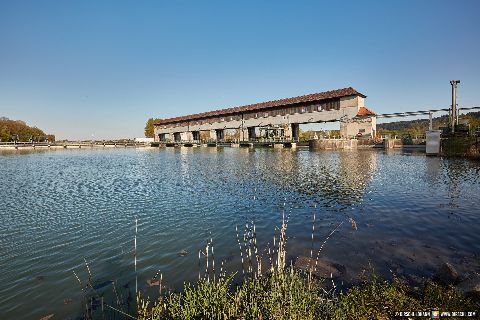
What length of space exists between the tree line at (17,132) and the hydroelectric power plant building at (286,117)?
57.9 metres

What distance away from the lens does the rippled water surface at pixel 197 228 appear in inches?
239

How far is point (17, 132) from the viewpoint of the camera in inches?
3802

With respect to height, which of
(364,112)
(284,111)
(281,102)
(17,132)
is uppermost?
(281,102)

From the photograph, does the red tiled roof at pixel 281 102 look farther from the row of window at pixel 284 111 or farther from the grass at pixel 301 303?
the grass at pixel 301 303

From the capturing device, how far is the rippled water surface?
6066mm

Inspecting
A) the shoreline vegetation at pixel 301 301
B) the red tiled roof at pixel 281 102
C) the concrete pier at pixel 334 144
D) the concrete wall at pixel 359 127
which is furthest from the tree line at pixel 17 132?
the shoreline vegetation at pixel 301 301

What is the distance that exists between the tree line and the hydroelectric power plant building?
5788 cm

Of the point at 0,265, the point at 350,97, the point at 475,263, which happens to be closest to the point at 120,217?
the point at 0,265

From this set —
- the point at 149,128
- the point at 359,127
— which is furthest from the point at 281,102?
the point at 149,128

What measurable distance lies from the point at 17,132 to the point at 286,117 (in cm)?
9888

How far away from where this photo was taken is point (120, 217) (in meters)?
10.7

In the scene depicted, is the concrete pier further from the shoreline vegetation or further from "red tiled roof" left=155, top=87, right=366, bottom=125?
the shoreline vegetation

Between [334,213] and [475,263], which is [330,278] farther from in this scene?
[334,213]

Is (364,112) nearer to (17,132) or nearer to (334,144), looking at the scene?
(334,144)
